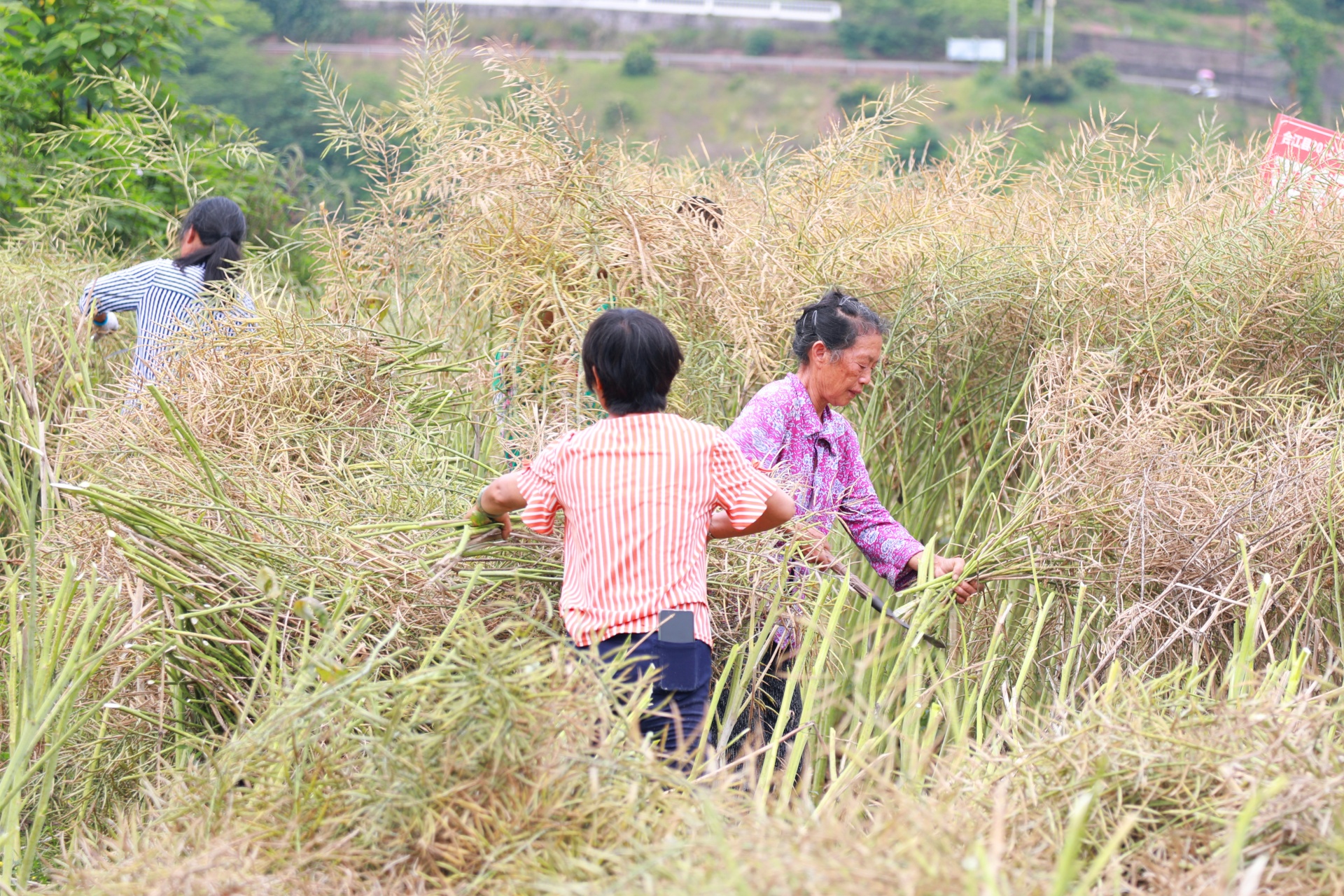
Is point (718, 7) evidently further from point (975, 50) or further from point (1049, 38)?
point (1049, 38)

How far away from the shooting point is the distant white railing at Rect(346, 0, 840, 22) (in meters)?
54.4

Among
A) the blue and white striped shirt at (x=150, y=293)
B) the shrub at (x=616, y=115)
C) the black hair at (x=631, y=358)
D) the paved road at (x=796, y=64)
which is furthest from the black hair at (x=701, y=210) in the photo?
the paved road at (x=796, y=64)

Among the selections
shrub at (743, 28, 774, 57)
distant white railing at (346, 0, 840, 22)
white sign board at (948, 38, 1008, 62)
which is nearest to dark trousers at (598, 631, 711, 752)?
distant white railing at (346, 0, 840, 22)

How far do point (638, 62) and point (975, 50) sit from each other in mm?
16758

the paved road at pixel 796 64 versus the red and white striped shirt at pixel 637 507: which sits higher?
the paved road at pixel 796 64

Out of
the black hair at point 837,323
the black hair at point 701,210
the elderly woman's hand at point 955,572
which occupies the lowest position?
the elderly woman's hand at point 955,572

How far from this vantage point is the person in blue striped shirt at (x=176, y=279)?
3363mm

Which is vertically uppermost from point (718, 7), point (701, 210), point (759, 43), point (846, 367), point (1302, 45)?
point (718, 7)

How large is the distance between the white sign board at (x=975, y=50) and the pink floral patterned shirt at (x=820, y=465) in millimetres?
55712

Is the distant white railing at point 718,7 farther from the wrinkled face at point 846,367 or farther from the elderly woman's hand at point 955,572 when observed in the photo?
the elderly woman's hand at point 955,572

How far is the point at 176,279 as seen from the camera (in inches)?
136

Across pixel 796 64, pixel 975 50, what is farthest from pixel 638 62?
pixel 975 50

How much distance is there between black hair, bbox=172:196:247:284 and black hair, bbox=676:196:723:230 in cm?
138

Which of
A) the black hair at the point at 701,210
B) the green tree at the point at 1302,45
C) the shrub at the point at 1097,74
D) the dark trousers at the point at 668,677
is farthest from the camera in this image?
the shrub at the point at 1097,74
